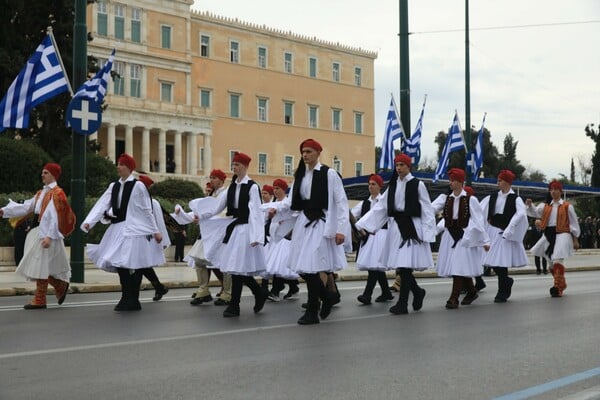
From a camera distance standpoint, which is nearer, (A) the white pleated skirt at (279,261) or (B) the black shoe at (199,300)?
(B) the black shoe at (199,300)

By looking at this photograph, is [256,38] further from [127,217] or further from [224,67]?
[127,217]

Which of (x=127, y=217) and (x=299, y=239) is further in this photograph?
(x=127, y=217)

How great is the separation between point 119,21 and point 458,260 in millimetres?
58700

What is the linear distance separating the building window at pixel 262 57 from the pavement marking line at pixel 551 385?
71540mm

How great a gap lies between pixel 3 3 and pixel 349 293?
23318 millimetres

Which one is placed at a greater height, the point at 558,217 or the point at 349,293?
the point at 558,217

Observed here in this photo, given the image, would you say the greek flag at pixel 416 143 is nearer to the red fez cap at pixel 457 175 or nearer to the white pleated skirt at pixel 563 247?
the white pleated skirt at pixel 563 247

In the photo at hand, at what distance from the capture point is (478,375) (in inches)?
280

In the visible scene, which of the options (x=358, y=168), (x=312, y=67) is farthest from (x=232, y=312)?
(x=358, y=168)

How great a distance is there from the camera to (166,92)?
71.6 m

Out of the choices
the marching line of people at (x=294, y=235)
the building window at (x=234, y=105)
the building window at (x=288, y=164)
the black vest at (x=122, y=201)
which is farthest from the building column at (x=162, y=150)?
the black vest at (x=122, y=201)

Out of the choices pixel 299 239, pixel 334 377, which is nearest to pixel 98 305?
pixel 299 239

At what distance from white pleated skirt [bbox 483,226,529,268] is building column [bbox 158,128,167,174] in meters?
54.9

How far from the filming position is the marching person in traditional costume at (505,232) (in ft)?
47.5
